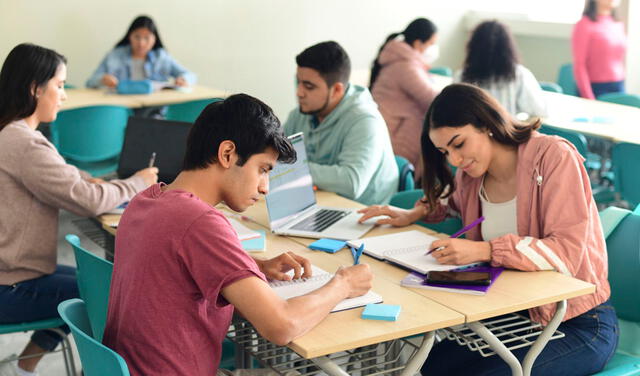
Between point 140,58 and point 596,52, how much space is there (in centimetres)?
346

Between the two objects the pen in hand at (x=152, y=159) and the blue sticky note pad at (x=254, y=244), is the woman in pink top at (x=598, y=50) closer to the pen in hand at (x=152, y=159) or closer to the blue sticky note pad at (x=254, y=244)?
the pen in hand at (x=152, y=159)

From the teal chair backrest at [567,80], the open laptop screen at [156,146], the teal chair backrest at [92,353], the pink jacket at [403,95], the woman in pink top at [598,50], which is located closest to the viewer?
the teal chair backrest at [92,353]

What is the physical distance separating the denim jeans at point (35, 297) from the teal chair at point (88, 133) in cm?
195

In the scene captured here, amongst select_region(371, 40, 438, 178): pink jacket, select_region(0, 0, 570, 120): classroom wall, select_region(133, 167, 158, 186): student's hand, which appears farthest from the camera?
select_region(0, 0, 570, 120): classroom wall

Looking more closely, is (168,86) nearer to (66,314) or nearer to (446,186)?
(446,186)

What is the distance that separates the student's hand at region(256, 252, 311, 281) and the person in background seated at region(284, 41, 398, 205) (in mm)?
1115

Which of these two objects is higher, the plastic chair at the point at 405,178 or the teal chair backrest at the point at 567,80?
the plastic chair at the point at 405,178

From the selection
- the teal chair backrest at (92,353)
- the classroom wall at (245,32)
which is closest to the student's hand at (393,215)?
the teal chair backrest at (92,353)

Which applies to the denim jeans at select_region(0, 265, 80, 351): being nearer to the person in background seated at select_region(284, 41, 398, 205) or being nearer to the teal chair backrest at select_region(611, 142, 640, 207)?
the person in background seated at select_region(284, 41, 398, 205)

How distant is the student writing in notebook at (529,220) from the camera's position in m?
2.20

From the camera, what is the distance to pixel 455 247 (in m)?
2.21

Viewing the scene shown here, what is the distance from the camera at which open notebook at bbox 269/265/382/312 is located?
1946mm

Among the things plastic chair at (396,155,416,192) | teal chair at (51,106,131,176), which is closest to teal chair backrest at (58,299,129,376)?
plastic chair at (396,155,416,192)

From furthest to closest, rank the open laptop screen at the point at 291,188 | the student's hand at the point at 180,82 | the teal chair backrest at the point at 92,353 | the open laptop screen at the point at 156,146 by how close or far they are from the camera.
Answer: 1. the student's hand at the point at 180,82
2. the open laptop screen at the point at 156,146
3. the open laptop screen at the point at 291,188
4. the teal chair backrest at the point at 92,353
